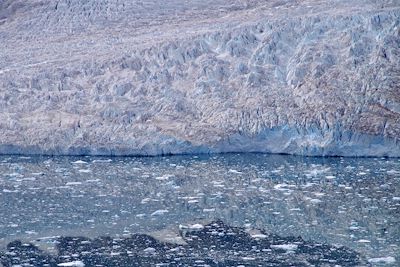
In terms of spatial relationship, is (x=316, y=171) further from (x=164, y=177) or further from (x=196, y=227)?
(x=196, y=227)

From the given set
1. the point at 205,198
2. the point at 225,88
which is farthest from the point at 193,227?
the point at 225,88

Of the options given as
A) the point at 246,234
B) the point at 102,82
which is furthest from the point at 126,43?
the point at 246,234

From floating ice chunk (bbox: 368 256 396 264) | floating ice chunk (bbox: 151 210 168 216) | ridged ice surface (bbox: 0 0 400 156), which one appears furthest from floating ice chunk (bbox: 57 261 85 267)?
ridged ice surface (bbox: 0 0 400 156)

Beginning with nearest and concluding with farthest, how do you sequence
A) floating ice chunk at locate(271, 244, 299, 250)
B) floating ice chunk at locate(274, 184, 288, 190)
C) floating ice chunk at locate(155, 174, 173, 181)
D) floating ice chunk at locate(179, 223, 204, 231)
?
floating ice chunk at locate(271, 244, 299, 250)
floating ice chunk at locate(179, 223, 204, 231)
floating ice chunk at locate(274, 184, 288, 190)
floating ice chunk at locate(155, 174, 173, 181)

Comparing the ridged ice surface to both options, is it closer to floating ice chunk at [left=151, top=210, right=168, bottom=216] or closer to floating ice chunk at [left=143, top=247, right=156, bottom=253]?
floating ice chunk at [left=151, top=210, right=168, bottom=216]

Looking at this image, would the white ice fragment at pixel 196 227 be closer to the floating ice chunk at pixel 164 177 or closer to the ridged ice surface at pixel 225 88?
the floating ice chunk at pixel 164 177

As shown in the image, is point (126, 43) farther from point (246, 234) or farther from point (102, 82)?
point (246, 234)

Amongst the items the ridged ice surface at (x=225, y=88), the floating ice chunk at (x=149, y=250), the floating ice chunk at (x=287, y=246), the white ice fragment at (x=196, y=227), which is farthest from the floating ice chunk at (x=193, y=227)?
the ridged ice surface at (x=225, y=88)
